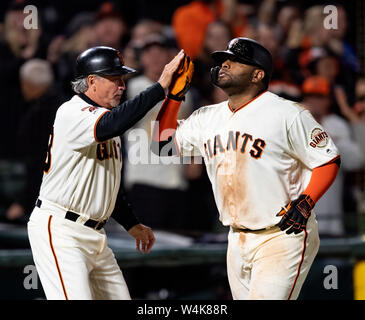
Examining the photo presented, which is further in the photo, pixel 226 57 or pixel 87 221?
pixel 226 57

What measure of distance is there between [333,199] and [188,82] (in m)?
2.89

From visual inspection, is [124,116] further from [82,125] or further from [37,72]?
[37,72]

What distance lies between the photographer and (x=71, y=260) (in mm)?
3645

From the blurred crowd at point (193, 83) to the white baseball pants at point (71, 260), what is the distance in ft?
5.46

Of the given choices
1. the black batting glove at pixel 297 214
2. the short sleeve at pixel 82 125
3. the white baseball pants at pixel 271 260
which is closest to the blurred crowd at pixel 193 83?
the short sleeve at pixel 82 125

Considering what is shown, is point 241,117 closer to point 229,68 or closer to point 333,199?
point 229,68

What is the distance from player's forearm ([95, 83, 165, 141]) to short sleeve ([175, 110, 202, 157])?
40cm

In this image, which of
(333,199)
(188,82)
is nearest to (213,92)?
(333,199)

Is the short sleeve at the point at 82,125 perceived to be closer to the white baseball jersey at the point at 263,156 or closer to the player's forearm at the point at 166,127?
the player's forearm at the point at 166,127

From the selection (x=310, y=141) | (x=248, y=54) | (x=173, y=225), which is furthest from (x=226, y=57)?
(x=173, y=225)

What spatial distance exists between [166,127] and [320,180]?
34.5 inches

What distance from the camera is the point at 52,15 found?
731 centimetres

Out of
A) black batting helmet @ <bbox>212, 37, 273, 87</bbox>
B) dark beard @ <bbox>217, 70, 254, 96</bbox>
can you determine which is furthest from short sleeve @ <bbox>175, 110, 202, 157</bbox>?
black batting helmet @ <bbox>212, 37, 273, 87</bbox>

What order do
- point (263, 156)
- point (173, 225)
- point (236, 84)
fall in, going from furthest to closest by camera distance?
point (173, 225) < point (236, 84) < point (263, 156)
